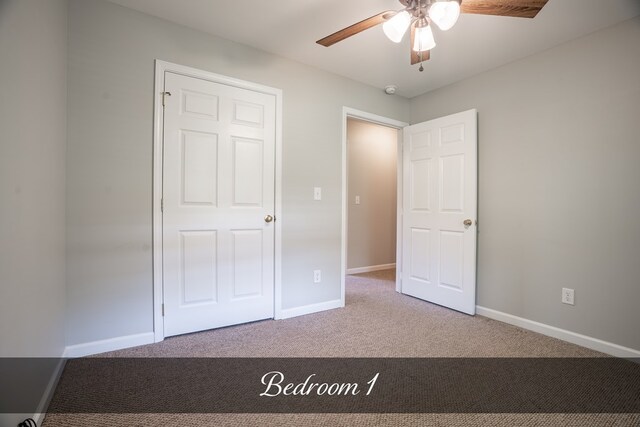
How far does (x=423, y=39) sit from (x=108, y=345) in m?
2.83

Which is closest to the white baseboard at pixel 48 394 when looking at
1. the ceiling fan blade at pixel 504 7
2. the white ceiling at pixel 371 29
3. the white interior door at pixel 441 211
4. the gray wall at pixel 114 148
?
the gray wall at pixel 114 148

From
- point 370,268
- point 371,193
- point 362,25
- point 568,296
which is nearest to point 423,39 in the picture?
point 362,25

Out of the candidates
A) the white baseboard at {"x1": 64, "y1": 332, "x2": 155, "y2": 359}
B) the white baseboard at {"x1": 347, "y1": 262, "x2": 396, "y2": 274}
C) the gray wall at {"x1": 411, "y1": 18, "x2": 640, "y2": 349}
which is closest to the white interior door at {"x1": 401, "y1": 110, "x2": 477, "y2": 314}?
the gray wall at {"x1": 411, "y1": 18, "x2": 640, "y2": 349}

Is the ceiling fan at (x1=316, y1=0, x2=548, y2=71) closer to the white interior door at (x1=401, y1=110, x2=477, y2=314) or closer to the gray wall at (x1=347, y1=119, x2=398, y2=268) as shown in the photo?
the white interior door at (x1=401, y1=110, x2=477, y2=314)

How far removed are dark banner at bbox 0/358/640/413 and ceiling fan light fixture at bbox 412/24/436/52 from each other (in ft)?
6.51

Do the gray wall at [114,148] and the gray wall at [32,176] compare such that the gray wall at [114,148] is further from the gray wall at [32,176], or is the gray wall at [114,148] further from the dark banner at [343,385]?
the dark banner at [343,385]

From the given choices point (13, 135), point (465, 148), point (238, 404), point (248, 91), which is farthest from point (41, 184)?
point (465, 148)

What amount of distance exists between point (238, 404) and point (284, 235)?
4.83 ft

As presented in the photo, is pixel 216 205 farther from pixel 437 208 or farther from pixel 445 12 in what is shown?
pixel 437 208

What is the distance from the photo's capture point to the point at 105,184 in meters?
2.07

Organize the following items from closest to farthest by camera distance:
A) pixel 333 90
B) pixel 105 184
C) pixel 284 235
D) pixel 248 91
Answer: pixel 105 184, pixel 248 91, pixel 284 235, pixel 333 90

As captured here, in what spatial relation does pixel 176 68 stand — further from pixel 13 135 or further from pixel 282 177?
pixel 13 135

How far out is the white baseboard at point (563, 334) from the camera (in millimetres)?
2132

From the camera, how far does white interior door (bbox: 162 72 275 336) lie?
231 cm
